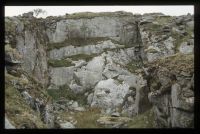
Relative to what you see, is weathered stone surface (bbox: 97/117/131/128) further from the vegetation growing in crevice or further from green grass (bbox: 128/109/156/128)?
the vegetation growing in crevice

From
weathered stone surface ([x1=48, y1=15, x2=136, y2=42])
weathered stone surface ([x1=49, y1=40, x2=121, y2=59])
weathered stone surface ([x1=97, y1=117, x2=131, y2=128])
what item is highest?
weathered stone surface ([x1=48, y1=15, x2=136, y2=42])

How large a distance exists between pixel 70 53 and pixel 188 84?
1703 cm

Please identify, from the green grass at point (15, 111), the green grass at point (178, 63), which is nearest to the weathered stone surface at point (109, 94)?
the green grass at point (178, 63)

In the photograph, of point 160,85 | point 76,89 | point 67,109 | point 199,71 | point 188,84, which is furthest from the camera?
point 76,89

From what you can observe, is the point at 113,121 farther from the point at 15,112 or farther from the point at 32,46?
the point at 15,112

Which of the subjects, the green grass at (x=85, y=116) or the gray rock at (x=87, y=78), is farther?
the gray rock at (x=87, y=78)

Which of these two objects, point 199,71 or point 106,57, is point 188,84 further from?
point 106,57

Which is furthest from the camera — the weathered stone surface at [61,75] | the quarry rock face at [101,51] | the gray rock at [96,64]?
the gray rock at [96,64]

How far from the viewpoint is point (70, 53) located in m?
24.7

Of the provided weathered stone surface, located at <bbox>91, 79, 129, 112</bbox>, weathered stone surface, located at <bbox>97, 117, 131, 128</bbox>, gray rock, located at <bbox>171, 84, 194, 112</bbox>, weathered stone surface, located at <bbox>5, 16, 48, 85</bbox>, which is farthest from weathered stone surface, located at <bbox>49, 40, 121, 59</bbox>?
gray rock, located at <bbox>171, 84, 194, 112</bbox>

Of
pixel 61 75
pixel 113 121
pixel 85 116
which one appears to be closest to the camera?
pixel 113 121

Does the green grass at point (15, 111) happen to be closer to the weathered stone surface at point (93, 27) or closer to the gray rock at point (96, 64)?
the gray rock at point (96, 64)

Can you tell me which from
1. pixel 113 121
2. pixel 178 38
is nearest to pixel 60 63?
pixel 113 121
